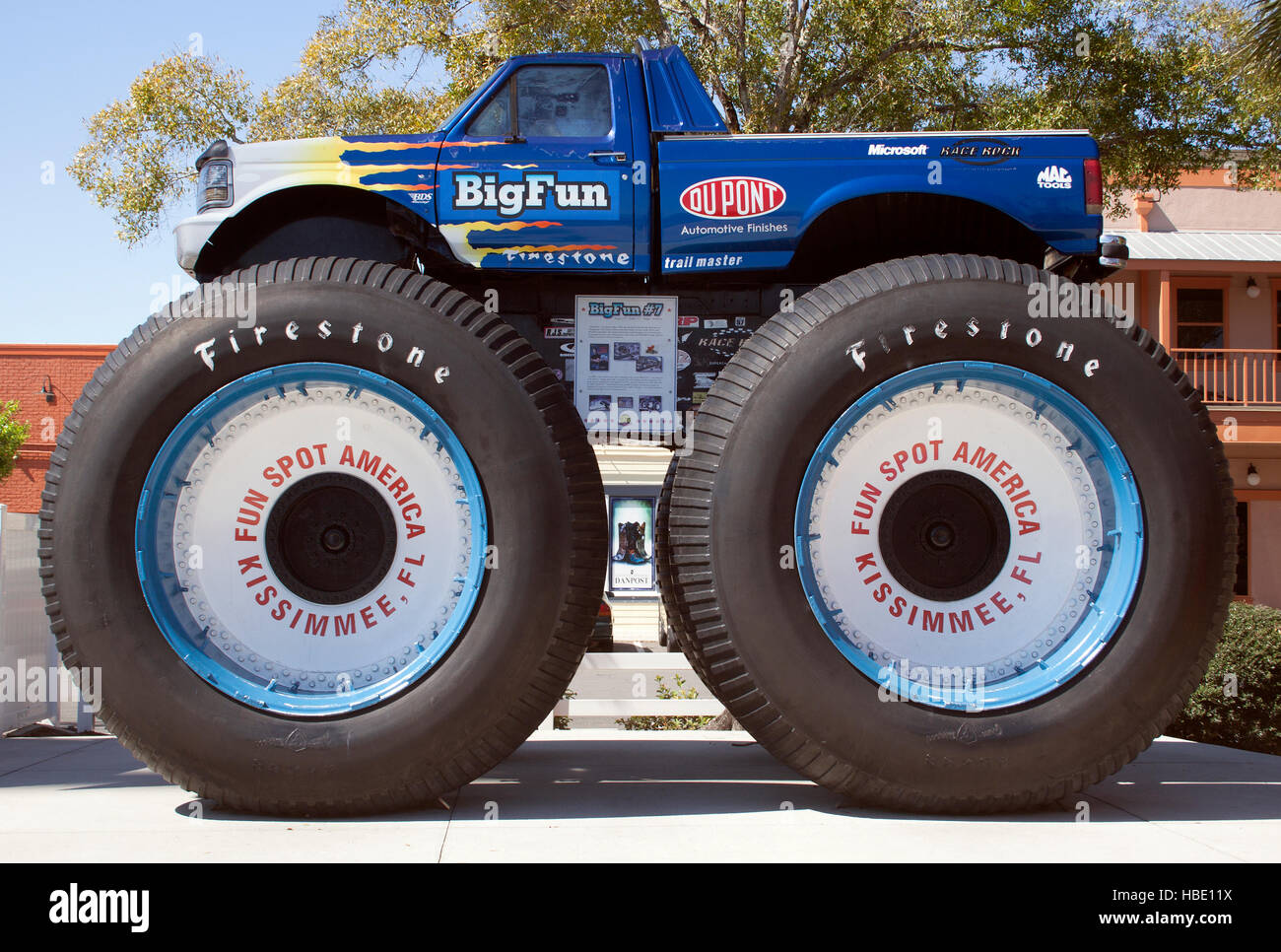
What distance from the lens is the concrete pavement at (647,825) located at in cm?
292

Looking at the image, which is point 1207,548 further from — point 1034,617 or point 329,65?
point 329,65

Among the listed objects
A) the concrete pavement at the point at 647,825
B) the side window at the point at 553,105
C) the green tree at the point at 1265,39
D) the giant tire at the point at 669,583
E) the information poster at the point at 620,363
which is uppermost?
the green tree at the point at 1265,39

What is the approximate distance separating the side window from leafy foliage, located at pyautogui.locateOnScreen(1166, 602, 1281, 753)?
21.4 feet

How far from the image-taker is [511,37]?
9781 mm

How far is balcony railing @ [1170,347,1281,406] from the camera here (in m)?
21.7

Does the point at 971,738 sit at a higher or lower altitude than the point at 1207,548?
lower

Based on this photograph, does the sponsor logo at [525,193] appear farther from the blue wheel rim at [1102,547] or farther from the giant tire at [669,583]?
the blue wheel rim at [1102,547]

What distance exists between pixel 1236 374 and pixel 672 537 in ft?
74.2

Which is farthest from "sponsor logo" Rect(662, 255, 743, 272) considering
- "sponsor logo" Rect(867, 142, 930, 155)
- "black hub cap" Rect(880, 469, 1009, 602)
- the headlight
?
the headlight

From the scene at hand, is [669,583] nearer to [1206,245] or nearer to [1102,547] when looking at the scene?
[1102,547]

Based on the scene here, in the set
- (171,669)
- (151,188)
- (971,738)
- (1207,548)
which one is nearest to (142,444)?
(171,669)

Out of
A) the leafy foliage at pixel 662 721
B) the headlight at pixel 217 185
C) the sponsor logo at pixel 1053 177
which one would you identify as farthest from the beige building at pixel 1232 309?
the headlight at pixel 217 185

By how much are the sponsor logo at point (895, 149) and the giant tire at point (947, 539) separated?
582 mm

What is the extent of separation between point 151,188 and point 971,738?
432 inches
